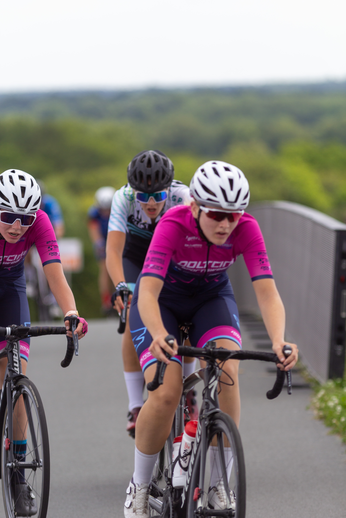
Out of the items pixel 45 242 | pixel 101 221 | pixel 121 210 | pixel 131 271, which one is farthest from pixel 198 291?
pixel 101 221

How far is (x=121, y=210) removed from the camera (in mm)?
5219

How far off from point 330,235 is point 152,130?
168 metres

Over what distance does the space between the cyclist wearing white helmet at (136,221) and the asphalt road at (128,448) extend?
2.01 feet

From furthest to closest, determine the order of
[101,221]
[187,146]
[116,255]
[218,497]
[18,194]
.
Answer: [187,146]
[101,221]
[116,255]
[18,194]
[218,497]

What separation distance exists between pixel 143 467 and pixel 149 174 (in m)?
1.90

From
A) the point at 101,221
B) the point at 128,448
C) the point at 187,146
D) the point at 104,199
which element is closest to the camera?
the point at 128,448

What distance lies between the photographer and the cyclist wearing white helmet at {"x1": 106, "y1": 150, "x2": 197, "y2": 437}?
4.90 metres

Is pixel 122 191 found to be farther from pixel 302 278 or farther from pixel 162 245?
pixel 302 278

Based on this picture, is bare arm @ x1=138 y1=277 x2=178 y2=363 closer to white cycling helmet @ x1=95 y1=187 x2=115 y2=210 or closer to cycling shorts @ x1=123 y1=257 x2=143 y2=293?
cycling shorts @ x1=123 y1=257 x2=143 y2=293

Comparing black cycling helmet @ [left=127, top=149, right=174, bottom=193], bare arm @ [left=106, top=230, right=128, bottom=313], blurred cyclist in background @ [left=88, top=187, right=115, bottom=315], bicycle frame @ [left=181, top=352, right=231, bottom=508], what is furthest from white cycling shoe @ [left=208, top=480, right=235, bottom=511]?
blurred cyclist in background @ [left=88, top=187, right=115, bottom=315]

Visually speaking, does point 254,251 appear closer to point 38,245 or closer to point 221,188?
point 221,188

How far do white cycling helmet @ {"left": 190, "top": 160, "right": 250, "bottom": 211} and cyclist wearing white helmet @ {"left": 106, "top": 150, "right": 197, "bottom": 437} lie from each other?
4.15ft

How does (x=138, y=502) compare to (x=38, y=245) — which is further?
(x=38, y=245)

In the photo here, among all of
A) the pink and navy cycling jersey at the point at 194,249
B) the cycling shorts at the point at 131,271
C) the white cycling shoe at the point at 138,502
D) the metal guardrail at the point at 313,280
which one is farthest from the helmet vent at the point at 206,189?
the metal guardrail at the point at 313,280
